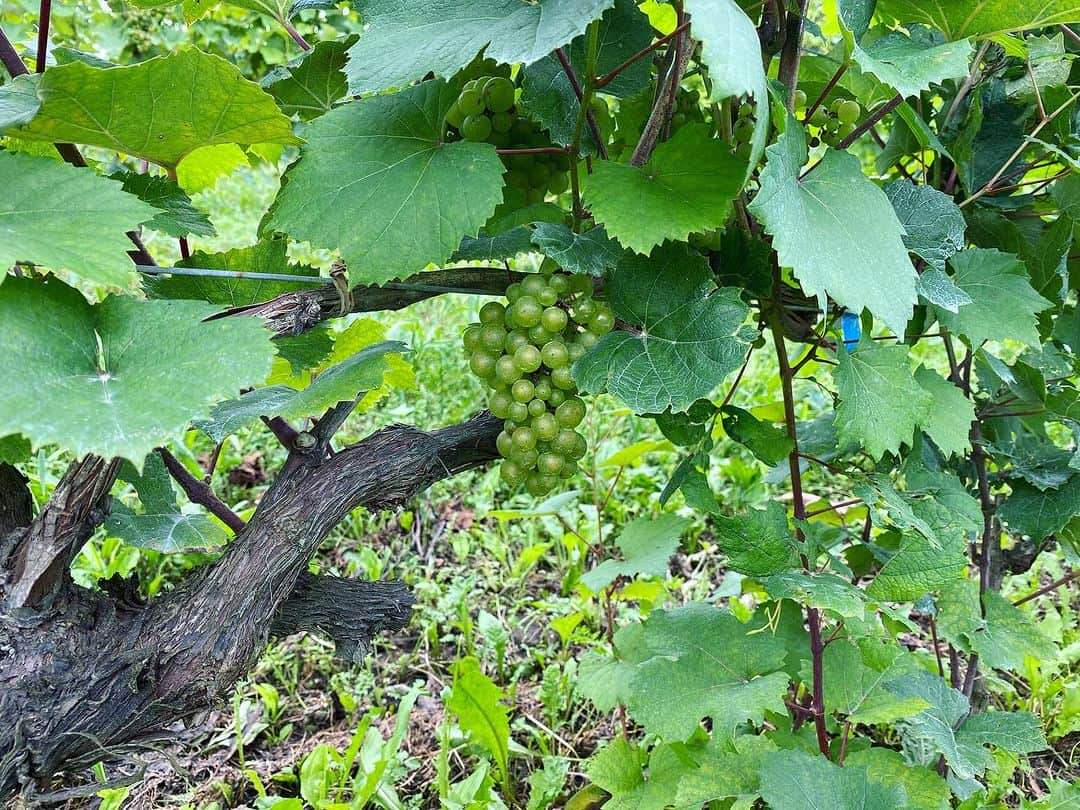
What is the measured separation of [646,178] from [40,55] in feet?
2.27

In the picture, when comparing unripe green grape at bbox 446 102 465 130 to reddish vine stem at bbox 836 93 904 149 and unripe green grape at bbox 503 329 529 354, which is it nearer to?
unripe green grape at bbox 503 329 529 354

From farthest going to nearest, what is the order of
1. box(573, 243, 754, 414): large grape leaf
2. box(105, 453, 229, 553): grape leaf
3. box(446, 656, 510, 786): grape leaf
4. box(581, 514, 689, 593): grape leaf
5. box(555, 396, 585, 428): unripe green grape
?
1. box(446, 656, 510, 786): grape leaf
2. box(581, 514, 689, 593): grape leaf
3. box(105, 453, 229, 553): grape leaf
4. box(555, 396, 585, 428): unripe green grape
5. box(573, 243, 754, 414): large grape leaf

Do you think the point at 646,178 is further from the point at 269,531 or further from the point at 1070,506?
the point at 1070,506

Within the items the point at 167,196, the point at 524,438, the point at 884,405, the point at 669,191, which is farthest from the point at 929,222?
the point at 167,196

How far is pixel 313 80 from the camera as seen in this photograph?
4.01 ft

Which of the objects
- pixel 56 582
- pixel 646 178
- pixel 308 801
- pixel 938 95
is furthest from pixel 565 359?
pixel 308 801

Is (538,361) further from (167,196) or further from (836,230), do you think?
(167,196)

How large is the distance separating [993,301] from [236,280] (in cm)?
102

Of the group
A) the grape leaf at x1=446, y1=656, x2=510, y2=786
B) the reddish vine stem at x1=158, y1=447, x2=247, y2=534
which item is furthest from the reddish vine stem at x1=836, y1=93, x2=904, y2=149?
the grape leaf at x1=446, y1=656, x2=510, y2=786

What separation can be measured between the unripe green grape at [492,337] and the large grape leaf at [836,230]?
34cm

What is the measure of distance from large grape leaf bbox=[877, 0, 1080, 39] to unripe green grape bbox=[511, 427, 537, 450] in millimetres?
670

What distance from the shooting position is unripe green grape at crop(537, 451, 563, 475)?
1.10 m

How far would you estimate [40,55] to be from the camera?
99 cm

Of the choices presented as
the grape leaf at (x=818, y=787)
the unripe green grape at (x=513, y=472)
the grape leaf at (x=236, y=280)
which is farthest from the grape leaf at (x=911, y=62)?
the grape leaf at (x=818, y=787)
